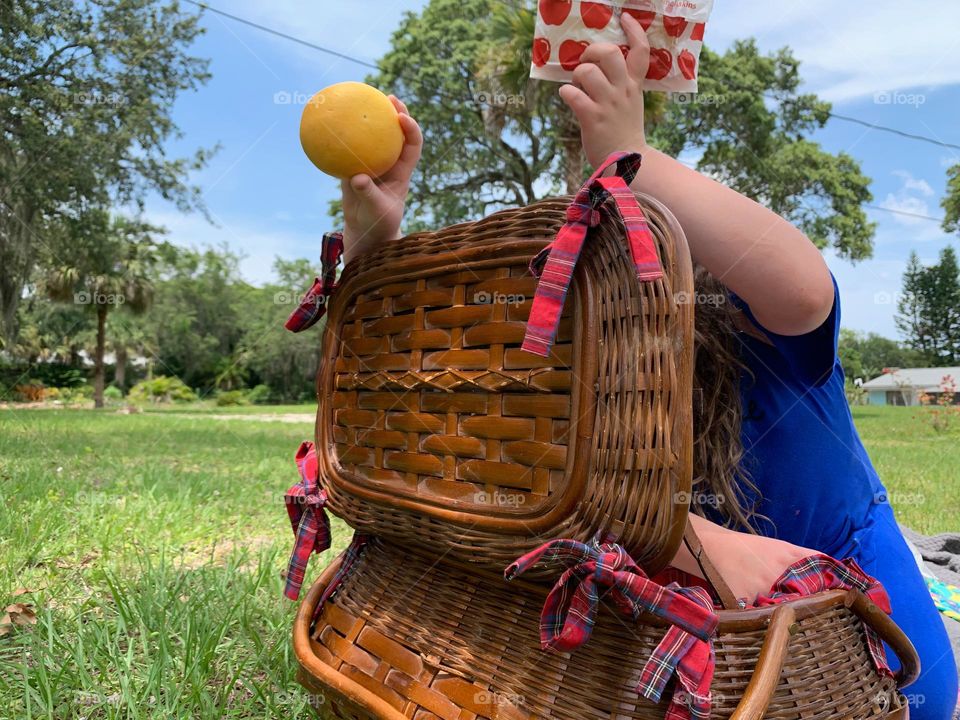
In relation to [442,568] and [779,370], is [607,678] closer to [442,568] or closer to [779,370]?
[442,568]

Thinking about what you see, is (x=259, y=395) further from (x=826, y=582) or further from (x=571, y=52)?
(x=826, y=582)

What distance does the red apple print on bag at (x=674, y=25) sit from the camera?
1070mm

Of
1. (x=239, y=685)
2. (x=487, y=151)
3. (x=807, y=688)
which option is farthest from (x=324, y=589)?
(x=487, y=151)

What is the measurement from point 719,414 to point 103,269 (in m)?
12.3

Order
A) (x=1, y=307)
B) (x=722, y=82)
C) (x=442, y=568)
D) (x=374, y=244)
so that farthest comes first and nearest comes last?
(x=722, y=82), (x=1, y=307), (x=374, y=244), (x=442, y=568)

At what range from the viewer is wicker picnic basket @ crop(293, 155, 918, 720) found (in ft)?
2.49

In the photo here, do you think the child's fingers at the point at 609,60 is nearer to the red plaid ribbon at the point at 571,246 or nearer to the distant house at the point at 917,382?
the red plaid ribbon at the point at 571,246

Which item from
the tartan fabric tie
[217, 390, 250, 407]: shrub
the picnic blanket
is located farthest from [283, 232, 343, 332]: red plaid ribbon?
A: [217, 390, 250, 407]: shrub

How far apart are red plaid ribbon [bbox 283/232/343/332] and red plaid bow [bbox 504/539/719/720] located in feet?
2.17

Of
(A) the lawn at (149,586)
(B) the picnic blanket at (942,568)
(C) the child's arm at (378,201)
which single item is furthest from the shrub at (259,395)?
(C) the child's arm at (378,201)

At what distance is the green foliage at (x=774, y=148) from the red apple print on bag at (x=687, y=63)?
56.5 feet

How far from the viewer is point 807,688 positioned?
0.84 meters

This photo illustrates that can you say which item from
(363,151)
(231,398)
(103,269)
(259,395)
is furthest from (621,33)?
(259,395)

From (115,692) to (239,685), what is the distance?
0.88ft
